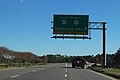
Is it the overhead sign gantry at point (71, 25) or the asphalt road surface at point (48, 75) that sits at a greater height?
the overhead sign gantry at point (71, 25)

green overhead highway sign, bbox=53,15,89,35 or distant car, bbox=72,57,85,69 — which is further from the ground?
green overhead highway sign, bbox=53,15,89,35

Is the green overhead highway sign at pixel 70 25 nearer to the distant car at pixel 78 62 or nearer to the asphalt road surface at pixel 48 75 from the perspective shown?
the distant car at pixel 78 62

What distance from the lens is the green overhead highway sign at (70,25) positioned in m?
59.0

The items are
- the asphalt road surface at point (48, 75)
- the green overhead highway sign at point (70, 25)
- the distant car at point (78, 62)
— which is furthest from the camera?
the distant car at point (78, 62)

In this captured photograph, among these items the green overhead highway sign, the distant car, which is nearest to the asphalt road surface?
the green overhead highway sign

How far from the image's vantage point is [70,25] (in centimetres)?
5903

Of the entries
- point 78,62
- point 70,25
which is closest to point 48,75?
point 70,25

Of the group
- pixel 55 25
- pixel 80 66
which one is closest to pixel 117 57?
pixel 80 66

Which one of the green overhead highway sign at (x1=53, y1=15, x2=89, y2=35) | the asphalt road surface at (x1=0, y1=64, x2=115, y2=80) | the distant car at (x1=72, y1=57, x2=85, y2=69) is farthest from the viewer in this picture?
the distant car at (x1=72, y1=57, x2=85, y2=69)

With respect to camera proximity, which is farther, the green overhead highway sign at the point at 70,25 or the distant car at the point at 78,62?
the distant car at the point at 78,62

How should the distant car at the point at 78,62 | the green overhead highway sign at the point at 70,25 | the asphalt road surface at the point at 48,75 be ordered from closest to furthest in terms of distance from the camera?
the asphalt road surface at the point at 48,75 → the green overhead highway sign at the point at 70,25 → the distant car at the point at 78,62

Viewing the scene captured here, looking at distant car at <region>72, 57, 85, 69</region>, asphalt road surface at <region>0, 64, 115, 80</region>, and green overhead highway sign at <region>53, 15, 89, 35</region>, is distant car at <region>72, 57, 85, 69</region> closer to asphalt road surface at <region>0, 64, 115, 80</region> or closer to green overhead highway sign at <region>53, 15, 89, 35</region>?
green overhead highway sign at <region>53, 15, 89, 35</region>

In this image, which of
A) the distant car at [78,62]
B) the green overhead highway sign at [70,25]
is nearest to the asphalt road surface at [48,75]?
the green overhead highway sign at [70,25]

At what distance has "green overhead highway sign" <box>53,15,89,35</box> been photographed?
194ft
